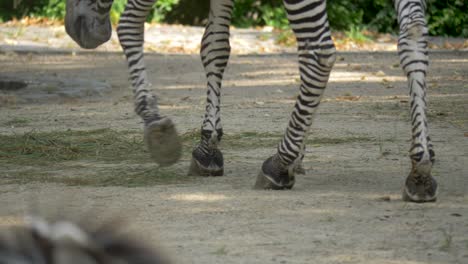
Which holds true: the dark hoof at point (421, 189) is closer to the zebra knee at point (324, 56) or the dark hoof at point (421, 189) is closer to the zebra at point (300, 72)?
the zebra at point (300, 72)

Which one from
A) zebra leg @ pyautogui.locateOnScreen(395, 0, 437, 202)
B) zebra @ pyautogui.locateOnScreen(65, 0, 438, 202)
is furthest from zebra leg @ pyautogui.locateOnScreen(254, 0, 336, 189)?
zebra leg @ pyautogui.locateOnScreen(395, 0, 437, 202)

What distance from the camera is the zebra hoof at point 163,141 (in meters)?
5.07

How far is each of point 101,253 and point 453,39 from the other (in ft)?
54.5

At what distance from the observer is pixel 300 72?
15.8 ft

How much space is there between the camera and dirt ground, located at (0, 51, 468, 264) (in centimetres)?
367

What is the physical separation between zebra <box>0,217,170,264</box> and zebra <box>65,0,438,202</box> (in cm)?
353

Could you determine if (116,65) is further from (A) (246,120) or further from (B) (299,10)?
(B) (299,10)

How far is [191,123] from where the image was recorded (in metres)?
8.25

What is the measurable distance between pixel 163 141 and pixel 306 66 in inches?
37.5

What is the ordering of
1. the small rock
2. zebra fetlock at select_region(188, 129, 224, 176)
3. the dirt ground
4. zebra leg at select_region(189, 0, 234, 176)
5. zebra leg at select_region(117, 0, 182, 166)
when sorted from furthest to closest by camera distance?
the small rock
zebra leg at select_region(189, 0, 234, 176)
zebra fetlock at select_region(188, 129, 224, 176)
zebra leg at select_region(117, 0, 182, 166)
the dirt ground

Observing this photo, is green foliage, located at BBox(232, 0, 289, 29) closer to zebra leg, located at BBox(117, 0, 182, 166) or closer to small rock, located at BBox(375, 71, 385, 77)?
small rock, located at BBox(375, 71, 385, 77)

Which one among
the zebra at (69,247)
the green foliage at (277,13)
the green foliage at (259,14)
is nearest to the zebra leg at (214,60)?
the zebra at (69,247)

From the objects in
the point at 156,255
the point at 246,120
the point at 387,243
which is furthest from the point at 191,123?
the point at 156,255

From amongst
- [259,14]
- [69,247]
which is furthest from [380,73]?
[69,247]
